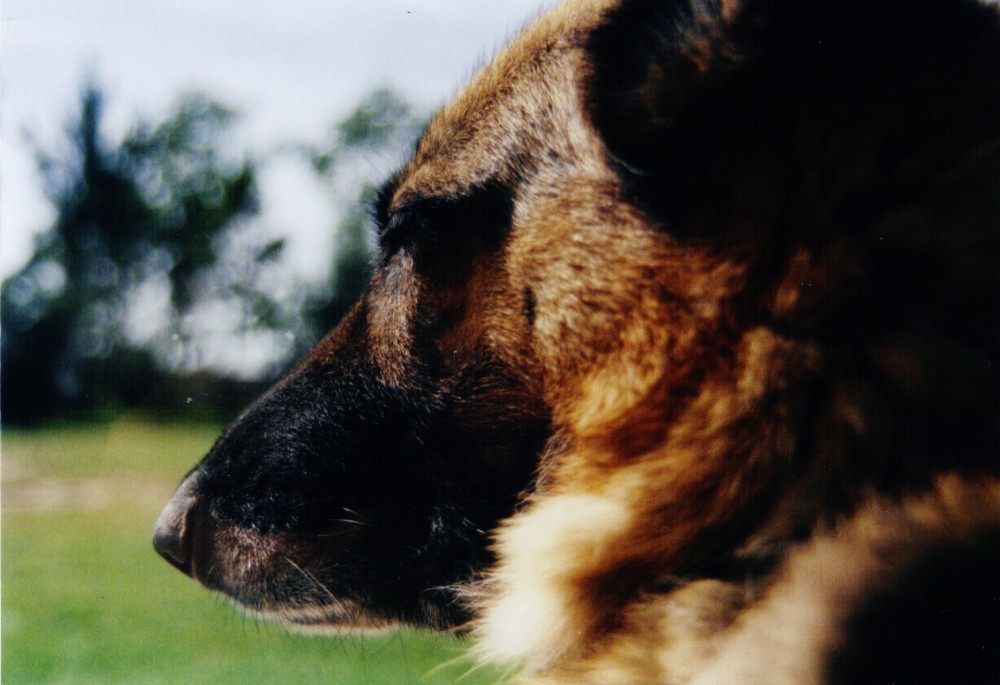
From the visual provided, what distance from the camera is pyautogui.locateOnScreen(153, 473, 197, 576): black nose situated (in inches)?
58.7

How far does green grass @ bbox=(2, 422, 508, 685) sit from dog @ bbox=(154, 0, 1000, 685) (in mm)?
459

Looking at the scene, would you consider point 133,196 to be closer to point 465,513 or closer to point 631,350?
point 465,513

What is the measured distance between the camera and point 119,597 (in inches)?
83.0

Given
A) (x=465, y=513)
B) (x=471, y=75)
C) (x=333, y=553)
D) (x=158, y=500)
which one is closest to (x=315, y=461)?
(x=333, y=553)

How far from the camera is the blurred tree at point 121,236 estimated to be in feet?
6.02

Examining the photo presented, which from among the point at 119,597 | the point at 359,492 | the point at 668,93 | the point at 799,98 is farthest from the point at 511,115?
the point at 119,597

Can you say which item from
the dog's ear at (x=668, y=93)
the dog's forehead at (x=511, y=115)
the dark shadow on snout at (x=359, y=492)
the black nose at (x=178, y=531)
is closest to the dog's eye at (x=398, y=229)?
the dog's forehead at (x=511, y=115)

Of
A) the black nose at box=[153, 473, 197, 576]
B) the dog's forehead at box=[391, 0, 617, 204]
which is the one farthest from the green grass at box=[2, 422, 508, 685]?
the dog's forehead at box=[391, 0, 617, 204]

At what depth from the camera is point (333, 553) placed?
1.40 meters

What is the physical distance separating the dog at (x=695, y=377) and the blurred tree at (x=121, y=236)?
0.71 meters

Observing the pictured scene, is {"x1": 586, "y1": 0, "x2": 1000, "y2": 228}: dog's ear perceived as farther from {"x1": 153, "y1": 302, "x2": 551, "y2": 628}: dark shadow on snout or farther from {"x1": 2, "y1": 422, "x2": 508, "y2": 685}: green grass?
{"x1": 2, "y1": 422, "x2": 508, "y2": 685}: green grass

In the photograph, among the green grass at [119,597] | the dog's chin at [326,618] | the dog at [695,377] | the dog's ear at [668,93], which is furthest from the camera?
the green grass at [119,597]

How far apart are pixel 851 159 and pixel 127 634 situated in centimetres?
199

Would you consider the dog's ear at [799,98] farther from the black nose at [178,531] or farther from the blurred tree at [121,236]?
the blurred tree at [121,236]
